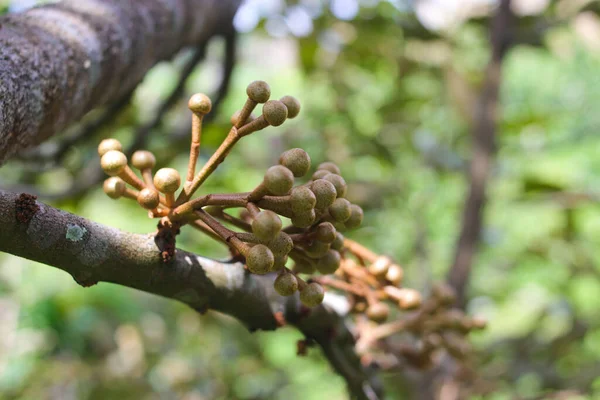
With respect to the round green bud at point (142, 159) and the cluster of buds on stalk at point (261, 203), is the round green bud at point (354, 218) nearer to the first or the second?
the cluster of buds on stalk at point (261, 203)

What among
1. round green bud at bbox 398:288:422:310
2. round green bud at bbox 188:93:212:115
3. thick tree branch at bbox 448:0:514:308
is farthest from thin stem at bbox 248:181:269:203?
thick tree branch at bbox 448:0:514:308

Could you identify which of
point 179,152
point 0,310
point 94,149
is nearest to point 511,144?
point 179,152

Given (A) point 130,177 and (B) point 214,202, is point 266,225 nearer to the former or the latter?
(B) point 214,202

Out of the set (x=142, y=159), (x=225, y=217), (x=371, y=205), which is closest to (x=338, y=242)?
(x=225, y=217)

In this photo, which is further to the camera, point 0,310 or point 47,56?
point 0,310

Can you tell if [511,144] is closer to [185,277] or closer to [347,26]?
[347,26]

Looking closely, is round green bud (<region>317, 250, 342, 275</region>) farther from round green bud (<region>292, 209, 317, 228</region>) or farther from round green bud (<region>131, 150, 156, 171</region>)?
round green bud (<region>131, 150, 156, 171</region>)

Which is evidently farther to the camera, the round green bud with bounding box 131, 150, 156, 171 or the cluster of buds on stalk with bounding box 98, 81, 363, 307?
the round green bud with bounding box 131, 150, 156, 171
